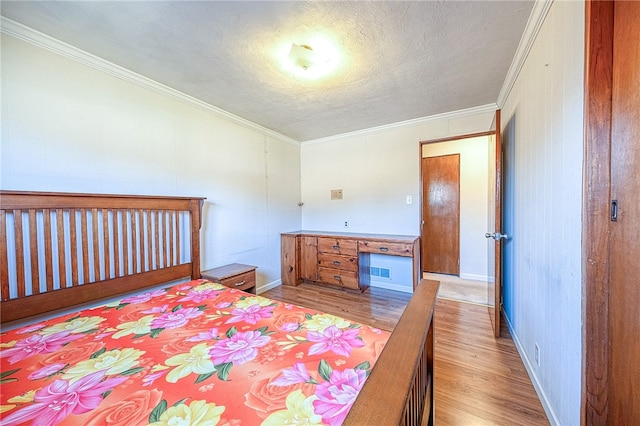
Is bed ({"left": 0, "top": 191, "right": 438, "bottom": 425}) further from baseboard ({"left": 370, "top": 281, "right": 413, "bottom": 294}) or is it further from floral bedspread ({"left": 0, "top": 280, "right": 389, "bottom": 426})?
baseboard ({"left": 370, "top": 281, "right": 413, "bottom": 294})

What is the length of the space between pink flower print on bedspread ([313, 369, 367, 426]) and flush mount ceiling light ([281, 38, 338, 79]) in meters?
1.92

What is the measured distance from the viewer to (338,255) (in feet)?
10.9

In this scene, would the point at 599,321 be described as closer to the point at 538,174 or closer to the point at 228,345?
the point at 538,174

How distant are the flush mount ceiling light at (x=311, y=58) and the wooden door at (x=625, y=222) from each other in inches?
56.7

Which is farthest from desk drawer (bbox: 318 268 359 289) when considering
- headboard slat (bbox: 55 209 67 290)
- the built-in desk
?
headboard slat (bbox: 55 209 67 290)

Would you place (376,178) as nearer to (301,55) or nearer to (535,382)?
(301,55)

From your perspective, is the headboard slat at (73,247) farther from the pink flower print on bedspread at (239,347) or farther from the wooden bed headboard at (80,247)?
the pink flower print on bedspread at (239,347)

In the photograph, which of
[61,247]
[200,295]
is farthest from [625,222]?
[61,247]

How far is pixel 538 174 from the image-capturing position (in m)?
1.47

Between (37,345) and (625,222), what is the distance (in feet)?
8.04

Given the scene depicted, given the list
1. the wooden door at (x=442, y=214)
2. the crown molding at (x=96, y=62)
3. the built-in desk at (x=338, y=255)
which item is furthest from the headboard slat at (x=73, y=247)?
the wooden door at (x=442, y=214)

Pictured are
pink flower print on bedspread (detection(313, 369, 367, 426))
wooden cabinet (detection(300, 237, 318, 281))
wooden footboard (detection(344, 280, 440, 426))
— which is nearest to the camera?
wooden footboard (detection(344, 280, 440, 426))

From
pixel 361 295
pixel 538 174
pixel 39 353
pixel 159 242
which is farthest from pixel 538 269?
pixel 159 242

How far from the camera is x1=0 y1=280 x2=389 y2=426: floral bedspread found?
709mm
